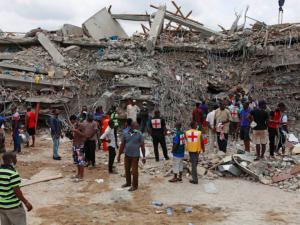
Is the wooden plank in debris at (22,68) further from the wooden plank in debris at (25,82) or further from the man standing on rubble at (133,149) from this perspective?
the man standing on rubble at (133,149)

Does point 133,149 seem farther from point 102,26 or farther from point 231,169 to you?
point 102,26

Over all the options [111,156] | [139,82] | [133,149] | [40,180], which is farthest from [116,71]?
[133,149]

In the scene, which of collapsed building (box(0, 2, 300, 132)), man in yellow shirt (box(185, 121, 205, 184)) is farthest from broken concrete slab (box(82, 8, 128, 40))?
man in yellow shirt (box(185, 121, 205, 184))

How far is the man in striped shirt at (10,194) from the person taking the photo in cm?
531

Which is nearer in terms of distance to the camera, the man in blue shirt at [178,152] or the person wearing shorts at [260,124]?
the man in blue shirt at [178,152]

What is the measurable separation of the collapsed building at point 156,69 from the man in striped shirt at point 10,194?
33.3 ft

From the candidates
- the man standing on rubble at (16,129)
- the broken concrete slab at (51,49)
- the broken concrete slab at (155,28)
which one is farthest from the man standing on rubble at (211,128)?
the broken concrete slab at (51,49)

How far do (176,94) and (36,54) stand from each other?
6949 mm

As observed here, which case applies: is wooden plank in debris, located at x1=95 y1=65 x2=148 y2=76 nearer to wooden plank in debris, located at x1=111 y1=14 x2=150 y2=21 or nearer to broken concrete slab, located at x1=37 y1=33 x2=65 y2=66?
broken concrete slab, located at x1=37 y1=33 x2=65 y2=66

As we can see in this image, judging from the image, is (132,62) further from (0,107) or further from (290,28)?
(290,28)

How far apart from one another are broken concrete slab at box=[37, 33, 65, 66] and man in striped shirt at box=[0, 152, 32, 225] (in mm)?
13353

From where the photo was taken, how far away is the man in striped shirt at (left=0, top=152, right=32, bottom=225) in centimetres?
531

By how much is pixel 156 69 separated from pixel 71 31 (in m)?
6.14

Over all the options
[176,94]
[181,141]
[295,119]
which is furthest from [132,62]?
[181,141]
